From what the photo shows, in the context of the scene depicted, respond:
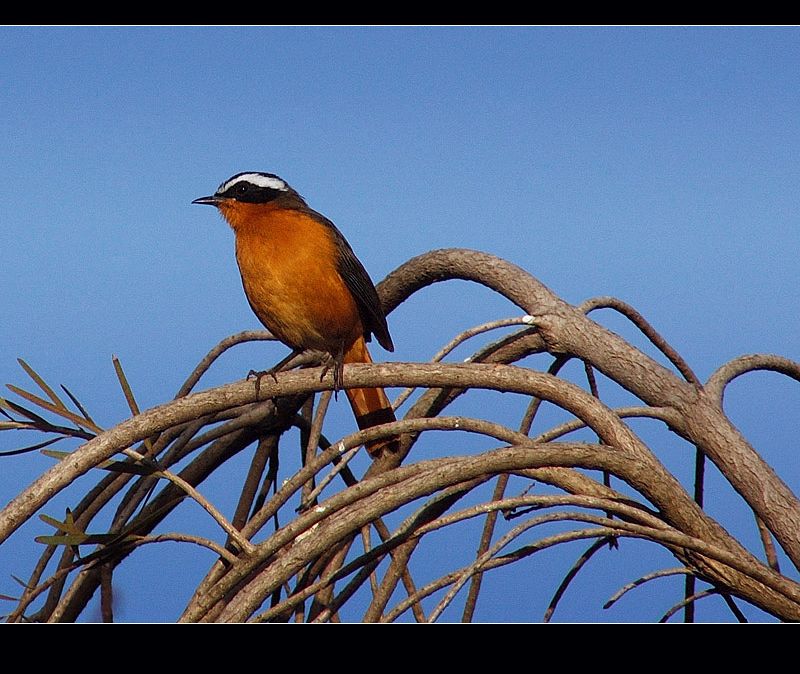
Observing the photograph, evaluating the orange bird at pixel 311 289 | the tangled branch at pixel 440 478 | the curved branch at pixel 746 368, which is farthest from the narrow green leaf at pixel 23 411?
the curved branch at pixel 746 368

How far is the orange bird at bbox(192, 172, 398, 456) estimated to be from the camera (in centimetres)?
370

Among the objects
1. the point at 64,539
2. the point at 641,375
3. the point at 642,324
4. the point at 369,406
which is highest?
the point at 642,324

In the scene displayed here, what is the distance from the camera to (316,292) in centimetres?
370

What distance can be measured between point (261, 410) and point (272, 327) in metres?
0.38

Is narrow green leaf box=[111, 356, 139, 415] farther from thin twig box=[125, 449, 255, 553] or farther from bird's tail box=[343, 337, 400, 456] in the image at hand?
bird's tail box=[343, 337, 400, 456]

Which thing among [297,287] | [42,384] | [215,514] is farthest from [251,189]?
[215,514]

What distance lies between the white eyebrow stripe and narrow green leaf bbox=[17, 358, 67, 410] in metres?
1.82

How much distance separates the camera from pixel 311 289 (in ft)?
12.1

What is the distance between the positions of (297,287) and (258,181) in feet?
2.07

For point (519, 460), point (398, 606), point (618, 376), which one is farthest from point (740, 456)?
point (398, 606)

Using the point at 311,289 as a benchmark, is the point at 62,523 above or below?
below

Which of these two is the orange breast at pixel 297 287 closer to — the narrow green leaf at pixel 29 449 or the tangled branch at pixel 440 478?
the tangled branch at pixel 440 478

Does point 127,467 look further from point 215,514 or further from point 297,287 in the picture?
point 297,287

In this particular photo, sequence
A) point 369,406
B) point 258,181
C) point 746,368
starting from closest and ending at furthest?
point 746,368 → point 369,406 → point 258,181
